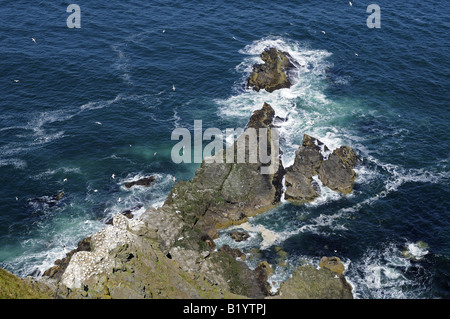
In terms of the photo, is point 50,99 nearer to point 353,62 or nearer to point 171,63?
point 171,63

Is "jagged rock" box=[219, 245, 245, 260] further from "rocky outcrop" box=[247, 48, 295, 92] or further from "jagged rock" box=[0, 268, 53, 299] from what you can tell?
"rocky outcrop" box=[247, 48, 295, 92]

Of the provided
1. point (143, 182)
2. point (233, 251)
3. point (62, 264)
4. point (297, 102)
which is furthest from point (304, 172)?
point (62, 264)

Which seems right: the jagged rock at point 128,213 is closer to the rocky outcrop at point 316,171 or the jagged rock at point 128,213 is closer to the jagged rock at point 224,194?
the jagged rock at point 224,194

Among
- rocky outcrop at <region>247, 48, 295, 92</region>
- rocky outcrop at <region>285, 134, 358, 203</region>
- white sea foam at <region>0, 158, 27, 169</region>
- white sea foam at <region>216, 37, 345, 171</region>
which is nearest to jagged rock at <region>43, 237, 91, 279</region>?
white sea foam at <region>0, 158, 27, 169</region>

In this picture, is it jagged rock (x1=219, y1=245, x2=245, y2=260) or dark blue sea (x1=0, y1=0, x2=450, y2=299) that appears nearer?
jagged rock (x1=219, y1=245, x2=245, y2=260)

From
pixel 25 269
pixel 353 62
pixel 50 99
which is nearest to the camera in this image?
pixel 25 269

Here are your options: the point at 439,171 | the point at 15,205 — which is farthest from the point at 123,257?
the point at 439,171
